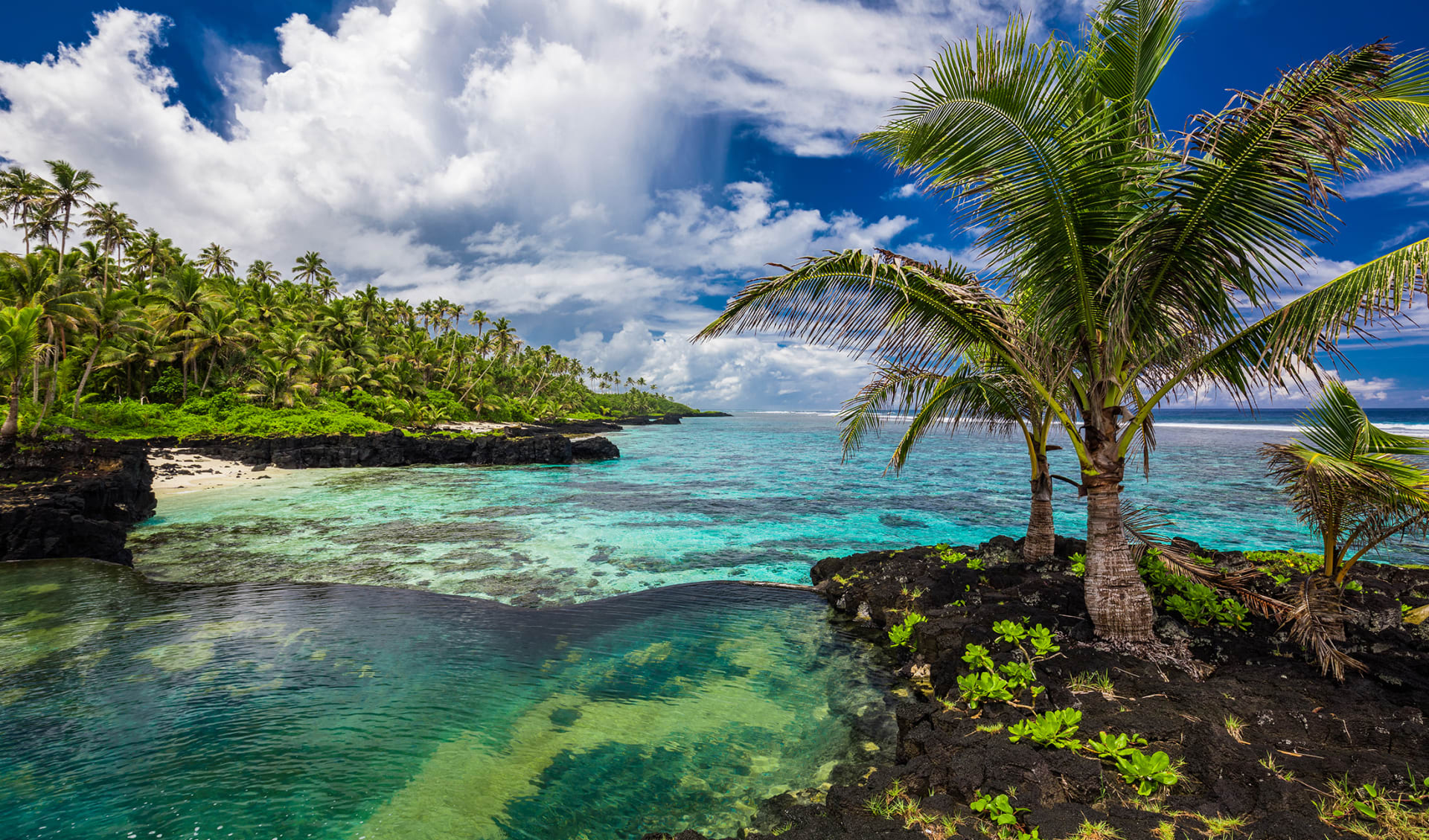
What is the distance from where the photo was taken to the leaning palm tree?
3.77m

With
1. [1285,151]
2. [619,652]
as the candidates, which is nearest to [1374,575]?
[1285,151]

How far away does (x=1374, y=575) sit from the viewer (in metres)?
7.48

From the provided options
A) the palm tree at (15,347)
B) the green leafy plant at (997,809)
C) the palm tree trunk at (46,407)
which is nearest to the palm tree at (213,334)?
the palm tree trunk at (46,407)

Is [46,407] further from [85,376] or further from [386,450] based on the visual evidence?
[386,450]

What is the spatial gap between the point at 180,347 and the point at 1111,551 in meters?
52.6

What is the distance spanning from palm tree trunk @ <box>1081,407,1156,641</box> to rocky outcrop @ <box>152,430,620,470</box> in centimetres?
3451

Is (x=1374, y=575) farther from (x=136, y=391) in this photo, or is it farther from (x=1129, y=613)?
(x=136, y=391)

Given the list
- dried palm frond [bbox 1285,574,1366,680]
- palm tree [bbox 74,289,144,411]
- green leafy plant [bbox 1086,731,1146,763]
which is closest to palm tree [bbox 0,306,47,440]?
palm tree [bbox 74,289,144,411]

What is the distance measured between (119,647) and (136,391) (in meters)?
44.7

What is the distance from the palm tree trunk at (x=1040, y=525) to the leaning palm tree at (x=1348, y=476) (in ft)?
9.19

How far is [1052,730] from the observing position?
3.98 m

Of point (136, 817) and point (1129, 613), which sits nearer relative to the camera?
point (136, 817)

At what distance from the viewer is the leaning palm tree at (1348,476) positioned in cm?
377

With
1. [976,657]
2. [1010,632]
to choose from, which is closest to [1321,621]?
[1010,632]
